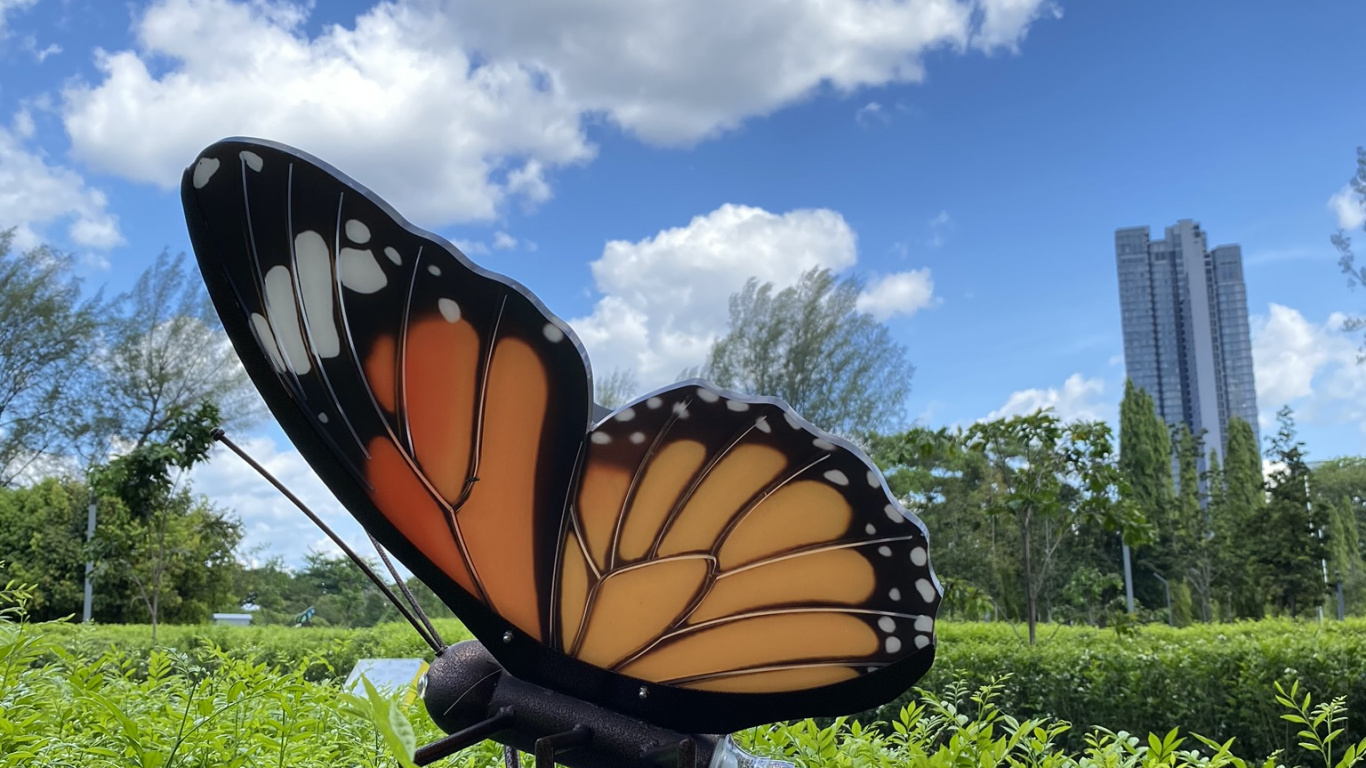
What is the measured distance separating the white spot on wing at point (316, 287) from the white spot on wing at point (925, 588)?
0.78 meters

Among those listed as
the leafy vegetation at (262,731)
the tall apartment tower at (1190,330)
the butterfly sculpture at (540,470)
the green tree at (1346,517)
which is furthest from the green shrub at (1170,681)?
the tall apartment tower at (1190,330)

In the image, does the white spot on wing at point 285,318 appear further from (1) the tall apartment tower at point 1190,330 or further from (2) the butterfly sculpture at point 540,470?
(1) the tall apartment tower at point 1190,330

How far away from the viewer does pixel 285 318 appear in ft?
3.80

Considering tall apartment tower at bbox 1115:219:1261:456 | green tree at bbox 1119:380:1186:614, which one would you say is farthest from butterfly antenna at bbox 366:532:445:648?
tall apartment tower at bbox 1115:219:1261:456

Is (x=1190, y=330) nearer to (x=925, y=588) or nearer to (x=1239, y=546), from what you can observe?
(x=1239, y=546)

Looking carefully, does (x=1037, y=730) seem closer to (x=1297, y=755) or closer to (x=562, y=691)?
(x=562, y=691)

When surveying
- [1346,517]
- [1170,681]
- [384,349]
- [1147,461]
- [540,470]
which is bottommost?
[1170,681]

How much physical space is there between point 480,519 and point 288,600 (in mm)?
24633

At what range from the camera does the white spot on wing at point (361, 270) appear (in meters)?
1.14

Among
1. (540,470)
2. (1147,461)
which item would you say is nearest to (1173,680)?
(540,470)

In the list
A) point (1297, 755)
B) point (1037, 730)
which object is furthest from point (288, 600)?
point (1037, 730)

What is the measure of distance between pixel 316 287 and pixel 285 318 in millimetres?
58

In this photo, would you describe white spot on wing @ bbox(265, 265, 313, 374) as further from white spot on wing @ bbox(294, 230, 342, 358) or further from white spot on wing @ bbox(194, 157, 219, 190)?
white spot on wing @ bbox(194, 157, 219, 190)

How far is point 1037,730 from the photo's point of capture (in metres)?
1.79
